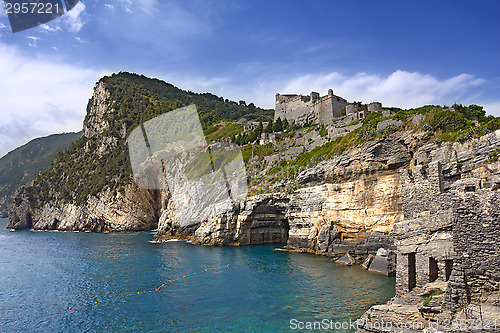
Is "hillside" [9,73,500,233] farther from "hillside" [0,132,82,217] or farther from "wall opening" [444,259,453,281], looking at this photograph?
"hillside" [0,132,82,217]

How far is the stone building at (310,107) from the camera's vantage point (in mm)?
63150

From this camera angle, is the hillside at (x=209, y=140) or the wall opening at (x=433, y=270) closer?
the wall opening at (x=433, y=270)

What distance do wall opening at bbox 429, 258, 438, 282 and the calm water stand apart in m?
6.19

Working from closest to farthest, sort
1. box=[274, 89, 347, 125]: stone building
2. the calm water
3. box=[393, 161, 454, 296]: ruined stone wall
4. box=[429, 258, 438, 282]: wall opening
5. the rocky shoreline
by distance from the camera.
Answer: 1. the rocky shoreline
2. box=[393, 161, 454, 296]: ruined stone wall
3. box=[429, 258, 438, 282]: wall opening
4. the calm water
5. box=[274, 89, 347, 125]: stone building

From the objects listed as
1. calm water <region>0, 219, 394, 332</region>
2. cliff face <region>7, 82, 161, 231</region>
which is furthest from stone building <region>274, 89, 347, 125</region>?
cliff face <region>7, 82, 161, 231</region>

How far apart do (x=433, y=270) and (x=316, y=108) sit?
5903cm

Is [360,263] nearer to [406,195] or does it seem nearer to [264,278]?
[264,278]

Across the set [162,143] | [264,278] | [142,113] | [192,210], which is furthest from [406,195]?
[142,113]

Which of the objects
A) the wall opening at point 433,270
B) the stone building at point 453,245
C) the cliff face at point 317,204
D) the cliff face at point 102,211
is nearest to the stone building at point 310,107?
the cliff face at point 317,204

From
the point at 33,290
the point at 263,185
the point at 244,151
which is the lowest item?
the point at 33,290

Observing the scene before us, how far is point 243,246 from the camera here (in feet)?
148

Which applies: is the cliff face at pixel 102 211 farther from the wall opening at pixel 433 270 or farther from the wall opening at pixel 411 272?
the wall opening at pixel 433 270

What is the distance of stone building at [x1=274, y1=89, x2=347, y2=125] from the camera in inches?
2486

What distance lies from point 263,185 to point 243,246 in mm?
→ 10721
